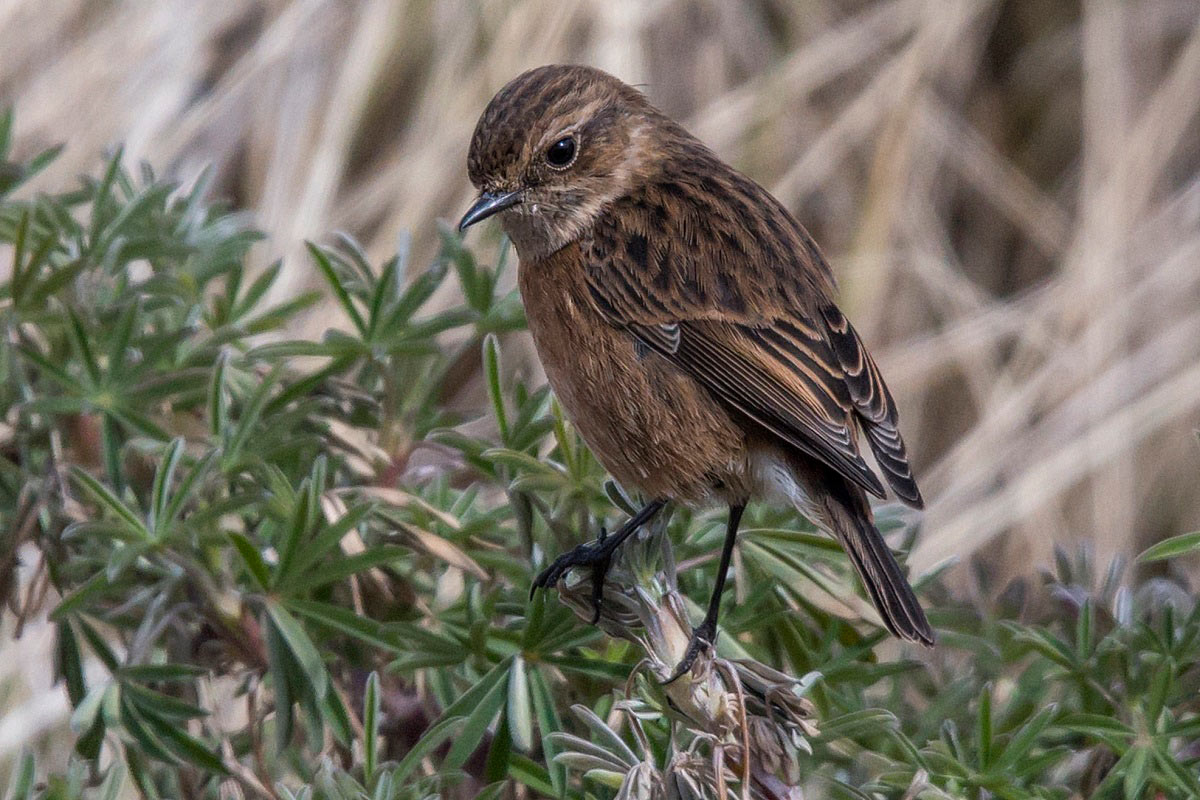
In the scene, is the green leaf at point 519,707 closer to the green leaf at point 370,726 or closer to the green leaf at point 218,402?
the green leaf at point 370,726

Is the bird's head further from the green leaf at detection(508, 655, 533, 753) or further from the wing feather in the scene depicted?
the green leaf at detection(508, 655, 533, 753)

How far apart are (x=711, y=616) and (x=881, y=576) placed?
274 millimetres

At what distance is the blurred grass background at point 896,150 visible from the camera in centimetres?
488

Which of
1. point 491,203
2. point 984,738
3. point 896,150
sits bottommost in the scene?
point 896,150

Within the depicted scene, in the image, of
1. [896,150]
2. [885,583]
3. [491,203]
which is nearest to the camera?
[885,583]

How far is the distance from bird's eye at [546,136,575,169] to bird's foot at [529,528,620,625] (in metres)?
1.11

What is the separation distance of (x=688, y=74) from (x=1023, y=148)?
1.52m

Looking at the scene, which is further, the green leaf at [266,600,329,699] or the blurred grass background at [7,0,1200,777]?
the blurred grass background at [7,0,1200,777]

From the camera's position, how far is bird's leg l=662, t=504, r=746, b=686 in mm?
1700

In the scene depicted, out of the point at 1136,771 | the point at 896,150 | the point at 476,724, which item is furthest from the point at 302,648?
the point at 896,150

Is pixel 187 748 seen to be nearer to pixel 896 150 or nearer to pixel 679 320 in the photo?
pixel 679 320

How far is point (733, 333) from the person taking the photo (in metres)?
2.75

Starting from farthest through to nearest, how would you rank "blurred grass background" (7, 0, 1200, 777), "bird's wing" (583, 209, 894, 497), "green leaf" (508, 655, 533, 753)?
1. "blurred grass background" (7, 0, 1200, 777)
2. "bird's wing" (583, 209, 894, 497)
3. "green leaf" (508, 655, 533, 753)

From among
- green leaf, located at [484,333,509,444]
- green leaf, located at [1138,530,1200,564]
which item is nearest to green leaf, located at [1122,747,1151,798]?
green leaf, located at [1138,530,1200,564]
